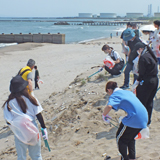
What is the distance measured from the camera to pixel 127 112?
330 cm

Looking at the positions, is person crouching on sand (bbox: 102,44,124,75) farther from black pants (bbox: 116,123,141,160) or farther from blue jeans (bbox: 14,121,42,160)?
blue jeans (bbox: 14,121,42,160)

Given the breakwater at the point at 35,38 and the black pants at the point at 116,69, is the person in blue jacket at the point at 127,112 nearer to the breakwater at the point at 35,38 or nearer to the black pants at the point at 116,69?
the black pants at the point at 116,69

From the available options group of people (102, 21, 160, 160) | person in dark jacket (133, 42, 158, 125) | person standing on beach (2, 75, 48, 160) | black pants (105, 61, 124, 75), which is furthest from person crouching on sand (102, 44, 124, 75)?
person standing on beach (2, 75, 48, 160)

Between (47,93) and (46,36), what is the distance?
2546cm

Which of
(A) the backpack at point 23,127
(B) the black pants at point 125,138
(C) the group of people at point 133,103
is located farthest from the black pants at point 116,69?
(A) the backpack at point 23,127

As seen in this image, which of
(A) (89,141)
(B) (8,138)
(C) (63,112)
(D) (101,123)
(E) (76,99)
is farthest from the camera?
(E) (76,99)

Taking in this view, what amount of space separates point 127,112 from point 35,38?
3348cm

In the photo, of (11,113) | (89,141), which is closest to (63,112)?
(89,141)

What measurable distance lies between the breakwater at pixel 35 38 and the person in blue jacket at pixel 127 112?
101 feet

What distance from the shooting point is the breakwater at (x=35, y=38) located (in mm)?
33719

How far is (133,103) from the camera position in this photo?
328 centimetres

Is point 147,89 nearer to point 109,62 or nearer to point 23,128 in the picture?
point 23,128

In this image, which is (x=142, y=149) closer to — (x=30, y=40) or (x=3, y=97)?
(x=3, y=97)

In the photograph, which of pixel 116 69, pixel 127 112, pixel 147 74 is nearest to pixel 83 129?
pixel 147 74
